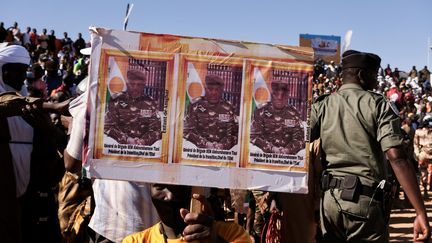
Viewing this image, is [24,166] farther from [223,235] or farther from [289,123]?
[289,123]

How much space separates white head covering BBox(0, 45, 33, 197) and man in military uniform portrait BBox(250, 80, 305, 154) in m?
1.86

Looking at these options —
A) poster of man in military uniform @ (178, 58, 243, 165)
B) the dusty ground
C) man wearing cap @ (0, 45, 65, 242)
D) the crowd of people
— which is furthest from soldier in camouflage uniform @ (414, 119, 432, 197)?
poster of man in military uniform @ (178, 58, 243, 165)

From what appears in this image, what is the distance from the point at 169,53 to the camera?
2.17 metres

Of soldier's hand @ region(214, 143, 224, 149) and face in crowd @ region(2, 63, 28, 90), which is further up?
face in crowd @ region(2, 63, 28, 90)

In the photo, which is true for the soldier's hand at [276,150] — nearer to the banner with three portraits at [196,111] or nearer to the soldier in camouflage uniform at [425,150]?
the banner with three portraits at [196,111]

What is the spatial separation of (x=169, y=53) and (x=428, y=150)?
11.4 meters

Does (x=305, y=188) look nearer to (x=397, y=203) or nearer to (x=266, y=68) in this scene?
(x=266, y=68)

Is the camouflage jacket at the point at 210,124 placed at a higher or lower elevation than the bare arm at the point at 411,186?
higher

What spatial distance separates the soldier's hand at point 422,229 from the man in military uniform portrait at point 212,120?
160cm

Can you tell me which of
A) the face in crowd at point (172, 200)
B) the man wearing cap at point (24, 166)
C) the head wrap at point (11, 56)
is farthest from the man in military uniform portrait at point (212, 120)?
the head wrap at point (11, 56)

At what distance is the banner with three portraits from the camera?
214cm

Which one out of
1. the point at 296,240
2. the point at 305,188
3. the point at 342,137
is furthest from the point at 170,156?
the point at 296,240

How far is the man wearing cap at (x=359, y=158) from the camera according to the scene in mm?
3385

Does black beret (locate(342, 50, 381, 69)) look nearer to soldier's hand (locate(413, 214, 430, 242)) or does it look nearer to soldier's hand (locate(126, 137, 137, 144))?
soldier's hand (locate(413, 214, 430, 242))
